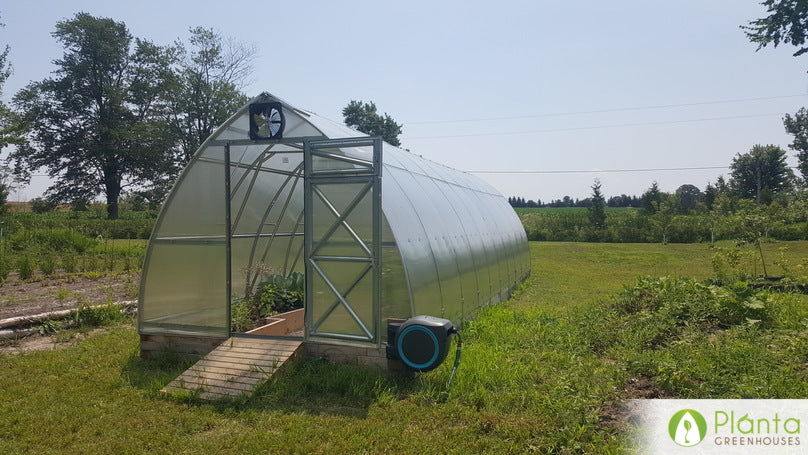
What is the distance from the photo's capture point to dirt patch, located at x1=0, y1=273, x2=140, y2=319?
1030 centimetres

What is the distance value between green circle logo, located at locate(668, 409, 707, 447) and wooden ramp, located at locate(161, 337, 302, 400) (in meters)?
4.21

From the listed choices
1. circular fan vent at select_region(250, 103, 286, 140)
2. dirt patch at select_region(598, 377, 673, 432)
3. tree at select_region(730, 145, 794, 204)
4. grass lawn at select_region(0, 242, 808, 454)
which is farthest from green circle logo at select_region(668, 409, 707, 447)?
tree at select_region(730, 145, 794, 204)

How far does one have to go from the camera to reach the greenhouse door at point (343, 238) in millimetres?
6816

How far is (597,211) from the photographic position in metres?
36.2

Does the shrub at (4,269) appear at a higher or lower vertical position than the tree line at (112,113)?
lower

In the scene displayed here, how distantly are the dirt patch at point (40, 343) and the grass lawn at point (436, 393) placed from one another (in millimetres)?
369

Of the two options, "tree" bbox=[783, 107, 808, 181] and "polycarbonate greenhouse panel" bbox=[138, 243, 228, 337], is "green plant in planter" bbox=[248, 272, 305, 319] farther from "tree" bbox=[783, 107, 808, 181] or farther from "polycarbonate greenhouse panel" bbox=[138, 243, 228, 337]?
"tree" bbox=[783, 107, 808, 181]

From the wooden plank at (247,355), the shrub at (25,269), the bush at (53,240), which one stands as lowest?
the wooden plank at (247,355)

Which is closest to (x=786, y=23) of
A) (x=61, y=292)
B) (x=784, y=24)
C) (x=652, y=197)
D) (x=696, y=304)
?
(x=784, y=24)

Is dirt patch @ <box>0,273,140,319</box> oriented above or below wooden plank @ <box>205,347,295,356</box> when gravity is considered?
above

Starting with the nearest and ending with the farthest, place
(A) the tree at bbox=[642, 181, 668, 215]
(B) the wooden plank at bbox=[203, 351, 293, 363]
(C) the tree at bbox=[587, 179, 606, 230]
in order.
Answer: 1. (B) the wooden plank at bbox=[203, 351, 293, 363]
2. (C) the tree at bbox=[587, 179, 606, 230]
3. (A) the tree at bbox=[642, 181, 668, 215]

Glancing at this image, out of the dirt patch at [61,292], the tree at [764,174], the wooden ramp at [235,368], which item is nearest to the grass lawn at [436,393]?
Answer: the wooden ramp at [235,368]

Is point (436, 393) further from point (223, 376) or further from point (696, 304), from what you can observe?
point (696, 304)

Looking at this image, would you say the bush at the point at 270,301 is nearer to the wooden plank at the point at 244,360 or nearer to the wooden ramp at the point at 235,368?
the wooden ramp at the point at 235,368
